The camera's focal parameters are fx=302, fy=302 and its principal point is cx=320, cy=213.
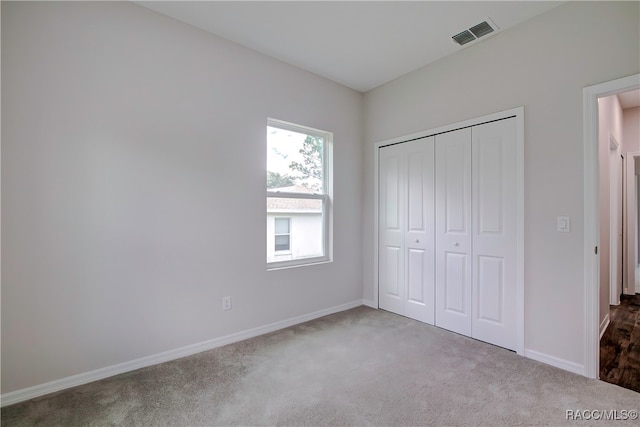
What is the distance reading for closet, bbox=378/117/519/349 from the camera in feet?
8.66

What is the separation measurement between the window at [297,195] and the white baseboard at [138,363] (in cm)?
63

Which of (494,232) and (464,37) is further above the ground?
(464,37)

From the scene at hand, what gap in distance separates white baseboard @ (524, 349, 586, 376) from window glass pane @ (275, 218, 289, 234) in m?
2.42

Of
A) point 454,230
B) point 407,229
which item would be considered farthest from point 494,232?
point 407,229

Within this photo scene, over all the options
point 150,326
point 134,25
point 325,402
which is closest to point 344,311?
point 325,402

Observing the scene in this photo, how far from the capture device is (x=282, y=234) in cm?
328

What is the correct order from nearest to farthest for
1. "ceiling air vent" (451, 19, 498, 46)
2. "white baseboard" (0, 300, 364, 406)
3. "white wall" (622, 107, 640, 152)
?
1. "white baseboard" (0, 300, 364, 406)
2. "ceiling air vent" (451, 19, 498, 46)
3. "white wall" (622, 107, 640, 152)

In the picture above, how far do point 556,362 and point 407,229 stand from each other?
1.69 m

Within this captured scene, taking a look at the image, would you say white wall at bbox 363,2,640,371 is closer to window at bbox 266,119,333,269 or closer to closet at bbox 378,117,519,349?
closet at bbox 378,117,519,349

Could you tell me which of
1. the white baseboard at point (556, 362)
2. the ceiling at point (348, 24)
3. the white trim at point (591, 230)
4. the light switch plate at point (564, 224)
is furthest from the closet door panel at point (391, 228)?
the white trim at point (591, 230)

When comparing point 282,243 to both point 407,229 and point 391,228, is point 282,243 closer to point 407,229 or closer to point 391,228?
point 391,228

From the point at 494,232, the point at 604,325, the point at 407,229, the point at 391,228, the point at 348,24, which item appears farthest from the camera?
the point at 391,228

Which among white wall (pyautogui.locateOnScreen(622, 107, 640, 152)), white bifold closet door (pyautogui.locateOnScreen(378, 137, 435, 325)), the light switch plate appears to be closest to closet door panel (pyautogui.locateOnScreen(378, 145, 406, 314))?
white bifold closet door (pyautogui.locateOnScreen(378, 137, 435, 325))

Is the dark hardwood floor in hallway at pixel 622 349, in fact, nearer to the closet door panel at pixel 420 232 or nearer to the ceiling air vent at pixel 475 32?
the closet door panel at pixel 420 232
